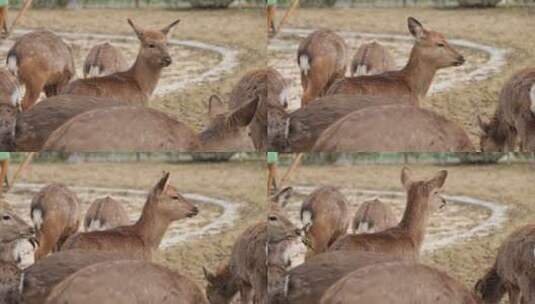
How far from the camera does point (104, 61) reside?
16.9 feet

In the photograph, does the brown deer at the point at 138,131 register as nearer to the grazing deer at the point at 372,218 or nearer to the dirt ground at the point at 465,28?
the dirt ground at the point at 465,28

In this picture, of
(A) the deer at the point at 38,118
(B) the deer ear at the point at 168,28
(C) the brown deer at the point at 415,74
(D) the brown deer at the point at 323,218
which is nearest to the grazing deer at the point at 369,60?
(C) the brown deer at the point at 415,74

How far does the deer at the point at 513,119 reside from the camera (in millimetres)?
4918

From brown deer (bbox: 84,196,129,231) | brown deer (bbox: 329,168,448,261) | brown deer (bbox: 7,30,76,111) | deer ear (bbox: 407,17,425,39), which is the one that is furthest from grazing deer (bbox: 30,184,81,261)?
deer ear (bbox: 407,17,425,39)

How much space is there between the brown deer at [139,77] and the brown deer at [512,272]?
1.62 m

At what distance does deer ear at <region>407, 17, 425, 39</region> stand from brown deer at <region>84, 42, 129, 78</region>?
1222 mm

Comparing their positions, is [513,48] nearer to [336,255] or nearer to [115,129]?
[336,255]

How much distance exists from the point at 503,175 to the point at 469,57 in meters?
0.52

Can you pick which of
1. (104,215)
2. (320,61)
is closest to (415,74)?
(320,61)

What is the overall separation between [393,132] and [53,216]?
4.85 feet

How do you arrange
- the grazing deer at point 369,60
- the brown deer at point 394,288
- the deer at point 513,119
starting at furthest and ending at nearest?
the grazing deer at point 369,60
the deer at point 513,119
the brown deer at point 394,288

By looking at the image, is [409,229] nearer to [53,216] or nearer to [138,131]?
[138,131]

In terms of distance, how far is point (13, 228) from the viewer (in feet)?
16.6

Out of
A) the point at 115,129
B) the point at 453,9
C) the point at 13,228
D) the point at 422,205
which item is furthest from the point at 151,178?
the point at 453,9
